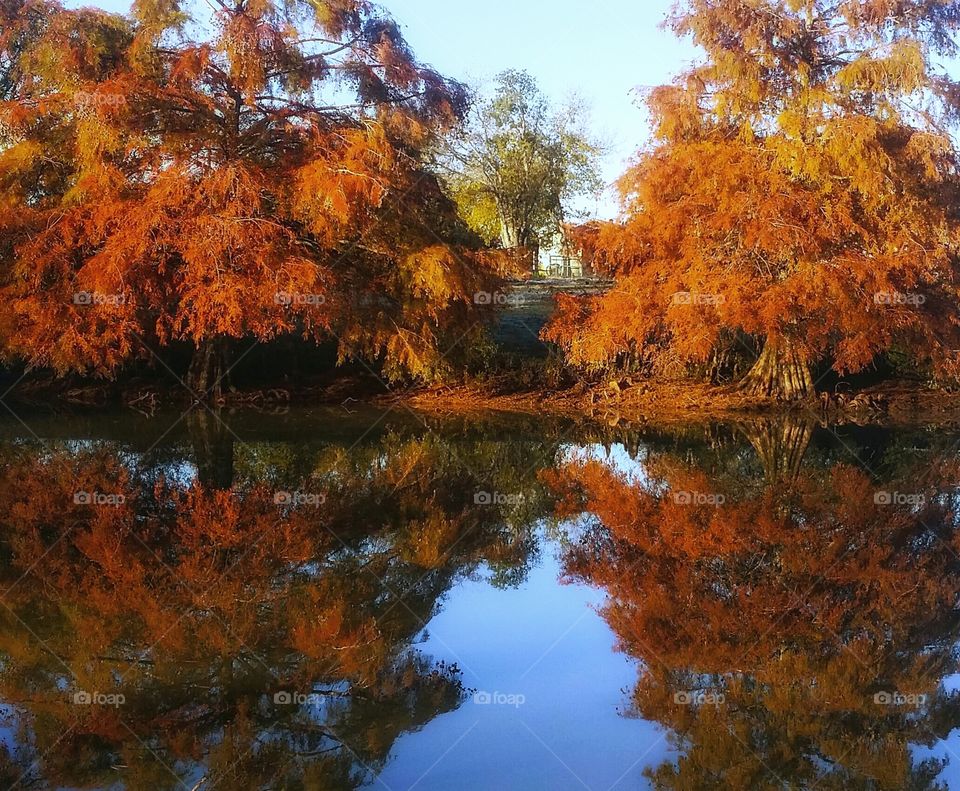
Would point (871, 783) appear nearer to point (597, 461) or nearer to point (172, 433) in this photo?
point (597, 461)

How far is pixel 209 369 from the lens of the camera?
2019 cm

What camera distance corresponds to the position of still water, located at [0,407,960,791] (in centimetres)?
425

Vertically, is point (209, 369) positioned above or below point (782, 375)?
above

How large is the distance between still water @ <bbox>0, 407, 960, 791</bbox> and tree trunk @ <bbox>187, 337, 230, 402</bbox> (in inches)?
307

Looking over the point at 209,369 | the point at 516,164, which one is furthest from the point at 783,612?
the point at 516,164

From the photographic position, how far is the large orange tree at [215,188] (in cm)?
1702

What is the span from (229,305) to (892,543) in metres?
11.9

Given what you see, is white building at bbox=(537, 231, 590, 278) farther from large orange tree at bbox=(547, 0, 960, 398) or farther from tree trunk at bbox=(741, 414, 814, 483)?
tree trunk at bbox=(741, 414, 814, 483)

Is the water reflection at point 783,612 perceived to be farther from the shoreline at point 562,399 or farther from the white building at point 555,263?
the white building at point 555,263

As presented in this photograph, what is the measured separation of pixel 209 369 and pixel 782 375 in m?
11.1

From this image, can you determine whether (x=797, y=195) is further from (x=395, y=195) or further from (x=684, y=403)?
(x=395, y=195)

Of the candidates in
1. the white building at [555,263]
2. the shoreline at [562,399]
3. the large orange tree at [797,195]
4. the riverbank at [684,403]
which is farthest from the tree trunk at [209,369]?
the white building at [555,263]

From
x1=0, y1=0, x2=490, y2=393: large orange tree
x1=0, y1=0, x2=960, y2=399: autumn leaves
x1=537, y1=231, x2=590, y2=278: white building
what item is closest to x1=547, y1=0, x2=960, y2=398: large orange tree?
x1=0, y1=0, x2=960, y2=399: autumn leaves

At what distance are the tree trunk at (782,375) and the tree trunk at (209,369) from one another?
1021cm
